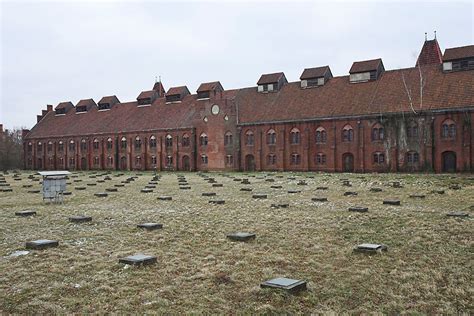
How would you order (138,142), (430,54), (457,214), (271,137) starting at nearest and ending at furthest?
(457,214) < (430,54) < (271,137) < (138,142)

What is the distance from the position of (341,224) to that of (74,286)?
7090mm

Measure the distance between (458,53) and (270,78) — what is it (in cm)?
1952

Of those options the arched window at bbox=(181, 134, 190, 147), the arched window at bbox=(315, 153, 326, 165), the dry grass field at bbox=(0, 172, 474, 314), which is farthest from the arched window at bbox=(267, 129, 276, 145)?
the dry grass field at bbox=(0, 172, 474, 314)

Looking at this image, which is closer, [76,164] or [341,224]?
[341,224]

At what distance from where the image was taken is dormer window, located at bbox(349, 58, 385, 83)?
154ft

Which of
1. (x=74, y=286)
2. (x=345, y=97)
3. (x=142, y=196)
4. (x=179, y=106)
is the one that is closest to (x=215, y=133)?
(x=179, y=106)

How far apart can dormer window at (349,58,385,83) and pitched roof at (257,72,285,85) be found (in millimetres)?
8722

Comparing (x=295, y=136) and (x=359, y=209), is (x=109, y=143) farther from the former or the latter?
(x=359, y=209)

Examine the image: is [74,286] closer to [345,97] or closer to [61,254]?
[61,254]

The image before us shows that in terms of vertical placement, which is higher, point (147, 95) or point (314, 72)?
point (314, 72)

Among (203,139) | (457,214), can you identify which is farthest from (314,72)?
(457,214)

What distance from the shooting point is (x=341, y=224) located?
12.1 metres

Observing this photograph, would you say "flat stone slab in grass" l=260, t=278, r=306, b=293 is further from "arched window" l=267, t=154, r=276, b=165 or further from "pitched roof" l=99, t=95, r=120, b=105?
"pitched roof" l=99, t=95, r=120, b=105

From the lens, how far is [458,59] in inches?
1656
